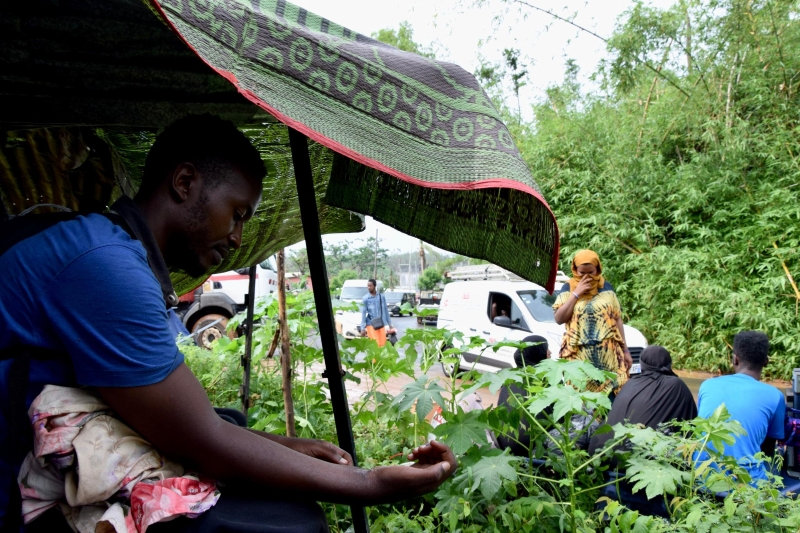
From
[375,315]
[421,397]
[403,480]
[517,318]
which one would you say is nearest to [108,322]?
[403,480]

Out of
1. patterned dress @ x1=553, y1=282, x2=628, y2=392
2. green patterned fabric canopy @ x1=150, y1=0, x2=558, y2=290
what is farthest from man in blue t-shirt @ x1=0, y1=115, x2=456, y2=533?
patterned dress @ x1=553, y1=282, x2=628, y2=392

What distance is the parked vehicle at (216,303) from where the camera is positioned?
12.1m

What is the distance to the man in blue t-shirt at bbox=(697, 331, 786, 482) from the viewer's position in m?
3.21

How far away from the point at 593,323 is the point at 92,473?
427cm

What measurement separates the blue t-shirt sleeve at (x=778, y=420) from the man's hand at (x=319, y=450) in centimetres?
288

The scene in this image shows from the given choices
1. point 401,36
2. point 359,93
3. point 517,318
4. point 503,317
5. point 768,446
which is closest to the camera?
point 359,93

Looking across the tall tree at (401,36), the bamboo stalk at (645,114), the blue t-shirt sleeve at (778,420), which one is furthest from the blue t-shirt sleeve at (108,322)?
the tall tree at (401,36)

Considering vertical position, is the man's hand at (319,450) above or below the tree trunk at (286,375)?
above

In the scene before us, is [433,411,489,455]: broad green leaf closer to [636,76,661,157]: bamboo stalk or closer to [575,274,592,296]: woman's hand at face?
[575,274,592,296]: woman's hand at face

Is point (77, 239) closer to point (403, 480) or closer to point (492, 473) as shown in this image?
point (403, 480)

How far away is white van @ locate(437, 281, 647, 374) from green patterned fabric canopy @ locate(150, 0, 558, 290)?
6.58 metres

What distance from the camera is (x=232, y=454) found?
1.16 meters

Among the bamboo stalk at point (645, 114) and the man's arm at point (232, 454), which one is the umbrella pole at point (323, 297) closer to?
the man's arm at point (232, 454)

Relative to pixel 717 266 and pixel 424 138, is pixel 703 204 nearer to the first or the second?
pixel 717 266
